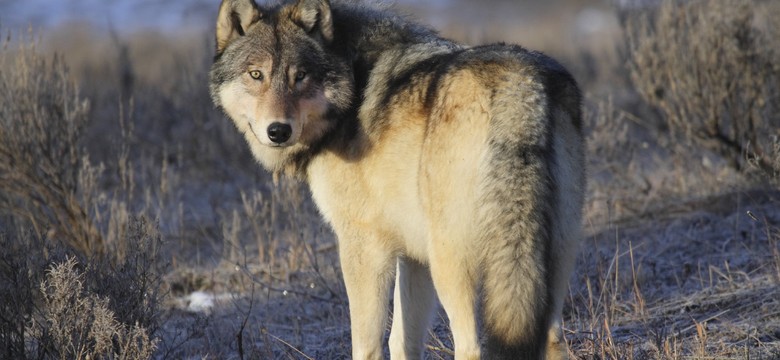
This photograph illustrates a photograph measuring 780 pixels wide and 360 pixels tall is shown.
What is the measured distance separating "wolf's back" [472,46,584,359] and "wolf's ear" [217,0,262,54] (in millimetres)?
1397

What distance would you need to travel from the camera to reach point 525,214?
3.08m

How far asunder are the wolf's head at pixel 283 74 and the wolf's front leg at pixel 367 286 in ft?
1.79

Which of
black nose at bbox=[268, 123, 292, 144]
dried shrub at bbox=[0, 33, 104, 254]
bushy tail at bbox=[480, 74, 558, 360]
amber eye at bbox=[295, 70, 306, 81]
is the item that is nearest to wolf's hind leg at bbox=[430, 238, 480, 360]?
bushy tail at bbox=[480, 74, 558, 360]

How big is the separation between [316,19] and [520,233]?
161 centimetres

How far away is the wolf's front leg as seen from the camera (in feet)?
12.4

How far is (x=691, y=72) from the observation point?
7.17 m

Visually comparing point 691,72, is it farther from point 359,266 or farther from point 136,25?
point 136,25

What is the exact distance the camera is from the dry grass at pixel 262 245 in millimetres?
4152

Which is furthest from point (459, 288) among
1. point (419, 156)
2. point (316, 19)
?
point (316, 19)

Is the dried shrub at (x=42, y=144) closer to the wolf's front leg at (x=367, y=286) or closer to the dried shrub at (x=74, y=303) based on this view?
the dried shrub at (x=74, y=303)

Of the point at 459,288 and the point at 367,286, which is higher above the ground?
the point at 459,288

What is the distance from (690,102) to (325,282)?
11.4ft

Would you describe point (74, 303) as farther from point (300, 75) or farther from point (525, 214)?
point (525, 214)

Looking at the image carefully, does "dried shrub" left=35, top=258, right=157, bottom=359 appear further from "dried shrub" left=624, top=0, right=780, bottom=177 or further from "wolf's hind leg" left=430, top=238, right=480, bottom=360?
"dried shrub" left=624, top=0, right=780, bottom=177
